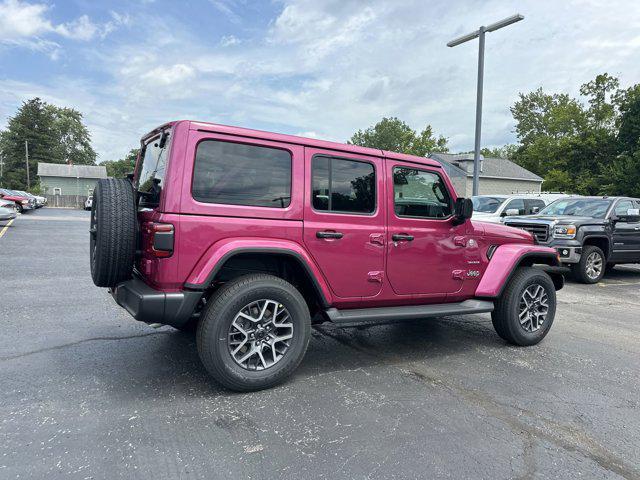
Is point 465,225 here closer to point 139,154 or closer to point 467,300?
point 467,300

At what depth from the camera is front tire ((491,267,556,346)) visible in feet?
15.4

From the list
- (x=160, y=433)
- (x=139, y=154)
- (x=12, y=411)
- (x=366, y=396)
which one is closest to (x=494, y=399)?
(x=366, y=396)

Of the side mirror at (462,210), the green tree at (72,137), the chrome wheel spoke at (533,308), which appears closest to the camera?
the side mirror at (462,210)

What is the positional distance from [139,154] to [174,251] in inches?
71.1

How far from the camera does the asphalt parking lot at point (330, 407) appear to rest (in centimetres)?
256

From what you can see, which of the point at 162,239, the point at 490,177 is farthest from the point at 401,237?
the point at 490,177

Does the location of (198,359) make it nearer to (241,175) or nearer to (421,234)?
(241,175)

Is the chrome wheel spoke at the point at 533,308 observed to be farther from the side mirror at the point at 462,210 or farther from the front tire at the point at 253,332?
the front tire at the point at 253,332

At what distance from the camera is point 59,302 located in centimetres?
603

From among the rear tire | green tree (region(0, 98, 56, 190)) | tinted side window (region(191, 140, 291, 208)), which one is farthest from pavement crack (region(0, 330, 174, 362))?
green tree (region(0, 98, 56, 190))

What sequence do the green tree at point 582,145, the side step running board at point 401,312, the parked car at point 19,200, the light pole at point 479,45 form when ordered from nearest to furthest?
the side step running board at point 401,312, the light pole at point 479,45, the parked car at point 19,200, the green tree at point 582,145

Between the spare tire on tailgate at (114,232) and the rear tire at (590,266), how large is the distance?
8.74 meters

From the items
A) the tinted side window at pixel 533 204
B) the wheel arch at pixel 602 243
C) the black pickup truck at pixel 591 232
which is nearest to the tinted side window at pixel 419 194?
the black pickup truck at pixel 591 232

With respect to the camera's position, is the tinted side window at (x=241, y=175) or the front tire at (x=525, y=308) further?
the front tire at (x=525, y=308)
